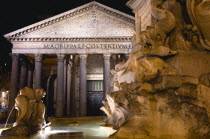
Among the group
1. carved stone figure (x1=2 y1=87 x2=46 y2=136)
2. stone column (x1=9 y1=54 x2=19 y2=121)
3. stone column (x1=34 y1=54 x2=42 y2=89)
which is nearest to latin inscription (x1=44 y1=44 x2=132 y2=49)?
stone column (x1=34 y1=54 x2=42 y2=89)

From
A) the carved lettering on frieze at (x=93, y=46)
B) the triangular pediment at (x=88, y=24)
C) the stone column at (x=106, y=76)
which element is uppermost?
the triangular pediment at (x=88, y=24)

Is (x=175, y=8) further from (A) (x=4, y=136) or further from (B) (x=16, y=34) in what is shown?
(B) (x=16, y=34)

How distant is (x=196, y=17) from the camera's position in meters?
4.18

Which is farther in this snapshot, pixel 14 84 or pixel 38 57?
pixel 38 57

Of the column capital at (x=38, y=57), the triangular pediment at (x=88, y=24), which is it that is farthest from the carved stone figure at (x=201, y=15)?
the column capital at (x=38, y=57)

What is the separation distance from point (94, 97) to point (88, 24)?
26.6 feet

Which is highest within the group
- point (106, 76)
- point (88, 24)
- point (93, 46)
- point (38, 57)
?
point (88, 24)

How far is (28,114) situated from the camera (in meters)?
5.10

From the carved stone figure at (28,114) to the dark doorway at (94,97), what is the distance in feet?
60.3

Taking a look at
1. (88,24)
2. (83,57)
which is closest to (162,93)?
(83,57)

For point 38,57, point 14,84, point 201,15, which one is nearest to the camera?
point 201,15

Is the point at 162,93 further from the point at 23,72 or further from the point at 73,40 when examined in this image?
the point at 23,72

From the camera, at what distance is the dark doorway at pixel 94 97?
24000 mm

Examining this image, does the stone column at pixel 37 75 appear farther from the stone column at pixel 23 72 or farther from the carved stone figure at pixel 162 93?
the carved stone figure at pixel 162 93
